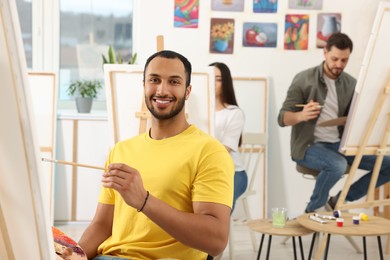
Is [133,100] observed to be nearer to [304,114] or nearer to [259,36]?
[304,114]

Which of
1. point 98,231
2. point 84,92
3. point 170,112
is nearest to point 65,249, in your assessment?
→ point 98,231

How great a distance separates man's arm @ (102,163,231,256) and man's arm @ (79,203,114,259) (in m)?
0.33

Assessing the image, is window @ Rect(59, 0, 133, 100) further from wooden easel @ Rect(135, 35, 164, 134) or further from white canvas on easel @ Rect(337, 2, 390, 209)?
white canvas on easel @ Rect(337, 2, 390, 209)

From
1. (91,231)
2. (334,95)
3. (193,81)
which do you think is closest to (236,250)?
(334,95)

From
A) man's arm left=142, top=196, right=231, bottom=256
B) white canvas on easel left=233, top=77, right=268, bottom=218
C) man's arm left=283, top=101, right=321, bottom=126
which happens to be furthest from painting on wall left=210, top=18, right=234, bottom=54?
man's arm left=142, top=196, right=231, bottom=256

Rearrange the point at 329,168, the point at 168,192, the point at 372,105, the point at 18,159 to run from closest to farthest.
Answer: the point at 18,159 < the point at 168,192 < the point at 372,105 < the point at 329,168

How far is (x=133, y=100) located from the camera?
327cm

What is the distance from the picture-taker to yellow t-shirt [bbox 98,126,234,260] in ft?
5.57

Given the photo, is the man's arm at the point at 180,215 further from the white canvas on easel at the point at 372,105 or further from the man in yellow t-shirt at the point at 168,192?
the white canvas on easel at the point at 372,105

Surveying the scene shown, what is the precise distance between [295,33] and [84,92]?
1.72m

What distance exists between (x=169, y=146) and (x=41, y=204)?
930mm

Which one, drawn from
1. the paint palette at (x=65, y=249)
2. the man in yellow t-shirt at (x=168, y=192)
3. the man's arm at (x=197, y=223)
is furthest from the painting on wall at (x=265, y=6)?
the paint palette at (x=65, y=249)

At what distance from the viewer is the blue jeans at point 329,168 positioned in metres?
3.97

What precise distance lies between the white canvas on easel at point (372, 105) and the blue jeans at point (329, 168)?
28 cm
